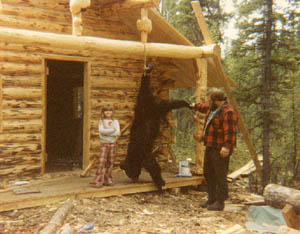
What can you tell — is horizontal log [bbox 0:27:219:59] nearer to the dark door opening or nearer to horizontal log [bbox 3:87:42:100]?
horizontal log [bbox 3:87:42:100]

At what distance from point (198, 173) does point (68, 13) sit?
5.24 metres

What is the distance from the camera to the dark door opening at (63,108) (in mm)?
11781

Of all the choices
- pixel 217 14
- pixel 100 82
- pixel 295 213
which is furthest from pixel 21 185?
pixel 217 14

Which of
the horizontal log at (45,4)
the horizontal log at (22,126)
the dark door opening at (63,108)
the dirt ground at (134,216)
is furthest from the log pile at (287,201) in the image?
the dark door opening at (63,108)

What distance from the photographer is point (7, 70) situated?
7.46m

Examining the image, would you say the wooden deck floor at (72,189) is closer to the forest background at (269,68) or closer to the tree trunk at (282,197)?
the tree trunk at (282,197)

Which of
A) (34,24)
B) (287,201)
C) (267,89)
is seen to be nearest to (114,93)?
(34,24)

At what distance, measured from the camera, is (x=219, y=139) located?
239 inches

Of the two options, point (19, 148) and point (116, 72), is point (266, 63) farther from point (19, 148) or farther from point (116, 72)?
point (19, 148)

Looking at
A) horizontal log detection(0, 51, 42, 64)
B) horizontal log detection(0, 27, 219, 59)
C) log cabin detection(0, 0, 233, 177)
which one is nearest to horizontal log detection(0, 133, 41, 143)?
log cabin detection(0, 0, 233, 177)

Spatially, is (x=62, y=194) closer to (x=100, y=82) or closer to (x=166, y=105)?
(x=166, y=105)

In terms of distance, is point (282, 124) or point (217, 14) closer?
point (282, 124)

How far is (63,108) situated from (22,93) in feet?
15.3

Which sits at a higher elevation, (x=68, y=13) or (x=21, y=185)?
(x=68, y=13)
